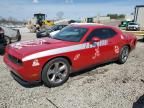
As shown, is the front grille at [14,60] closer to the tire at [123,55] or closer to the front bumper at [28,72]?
the front bumper at [28,72]

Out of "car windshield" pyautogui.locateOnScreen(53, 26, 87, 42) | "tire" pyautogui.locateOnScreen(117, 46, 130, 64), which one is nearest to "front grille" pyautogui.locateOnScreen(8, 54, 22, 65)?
"car windshield" pyautogui.locateOnScreen(53, 26, 87, 42)

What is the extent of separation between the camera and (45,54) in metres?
4.24

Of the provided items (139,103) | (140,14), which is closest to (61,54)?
(139,103)

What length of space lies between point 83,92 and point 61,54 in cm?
107

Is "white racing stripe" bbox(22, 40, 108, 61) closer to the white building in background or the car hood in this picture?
the car hood

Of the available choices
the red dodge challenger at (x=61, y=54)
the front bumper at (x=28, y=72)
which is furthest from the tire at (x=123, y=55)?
the front bumper at (x=28, y=72)

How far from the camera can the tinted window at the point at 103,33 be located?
5.49m

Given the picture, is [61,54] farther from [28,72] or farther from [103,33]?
[103,33]

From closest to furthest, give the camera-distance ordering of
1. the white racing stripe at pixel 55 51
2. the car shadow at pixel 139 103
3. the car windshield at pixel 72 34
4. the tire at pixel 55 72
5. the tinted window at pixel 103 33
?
the car shadow at pixel 139 103, the white racing stripe at pixel 55 51, the tire at pixel 55 72, the car windshield at pixel 72 34, the tinted window at pixel 103 33

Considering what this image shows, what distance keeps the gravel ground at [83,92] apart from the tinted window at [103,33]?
3.77 feet

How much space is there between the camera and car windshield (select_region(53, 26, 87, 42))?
17.1 feet

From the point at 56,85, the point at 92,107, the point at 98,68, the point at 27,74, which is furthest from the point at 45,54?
the point at 98,68

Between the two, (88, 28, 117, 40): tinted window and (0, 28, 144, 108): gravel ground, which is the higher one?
(88, 28, 117, 40): tinted window

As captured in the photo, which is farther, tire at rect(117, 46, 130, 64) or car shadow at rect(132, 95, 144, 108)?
tire at rect(117, 46, 130, 64)
